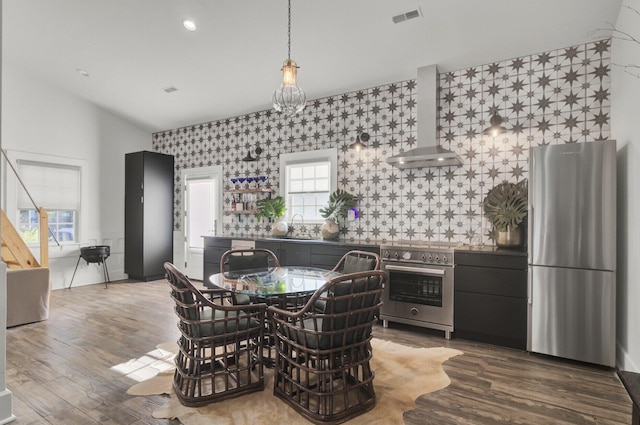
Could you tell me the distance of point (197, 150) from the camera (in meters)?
6.83

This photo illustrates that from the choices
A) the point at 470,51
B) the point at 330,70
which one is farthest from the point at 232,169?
the point at 470,51

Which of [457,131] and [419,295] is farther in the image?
[457,131]

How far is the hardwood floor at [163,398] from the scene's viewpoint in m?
2.26

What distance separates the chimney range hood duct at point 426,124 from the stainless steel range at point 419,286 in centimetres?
98

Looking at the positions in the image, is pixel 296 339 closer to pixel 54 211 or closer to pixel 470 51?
pixel 470 51

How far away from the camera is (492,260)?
11.4 ft

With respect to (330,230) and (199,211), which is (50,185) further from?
(330,230)

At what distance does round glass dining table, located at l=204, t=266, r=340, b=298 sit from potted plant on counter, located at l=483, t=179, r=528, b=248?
1898 mm

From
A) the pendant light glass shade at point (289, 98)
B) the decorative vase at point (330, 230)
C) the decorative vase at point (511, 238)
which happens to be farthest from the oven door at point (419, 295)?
the pendant light glass shade at point (289, 98)

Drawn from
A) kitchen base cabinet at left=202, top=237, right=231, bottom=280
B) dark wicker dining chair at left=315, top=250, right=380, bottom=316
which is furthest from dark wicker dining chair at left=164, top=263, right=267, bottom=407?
kitchen base cabinet at left=202, top=237, right=231, bottom=280

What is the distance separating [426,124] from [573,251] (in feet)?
6.56

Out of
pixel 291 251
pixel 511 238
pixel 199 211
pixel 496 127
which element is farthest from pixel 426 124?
pixel 199 211

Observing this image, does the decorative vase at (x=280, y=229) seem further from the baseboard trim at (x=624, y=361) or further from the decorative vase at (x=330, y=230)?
the baseboard trim at (x=624, y=361)

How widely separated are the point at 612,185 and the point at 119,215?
24.3 ft
